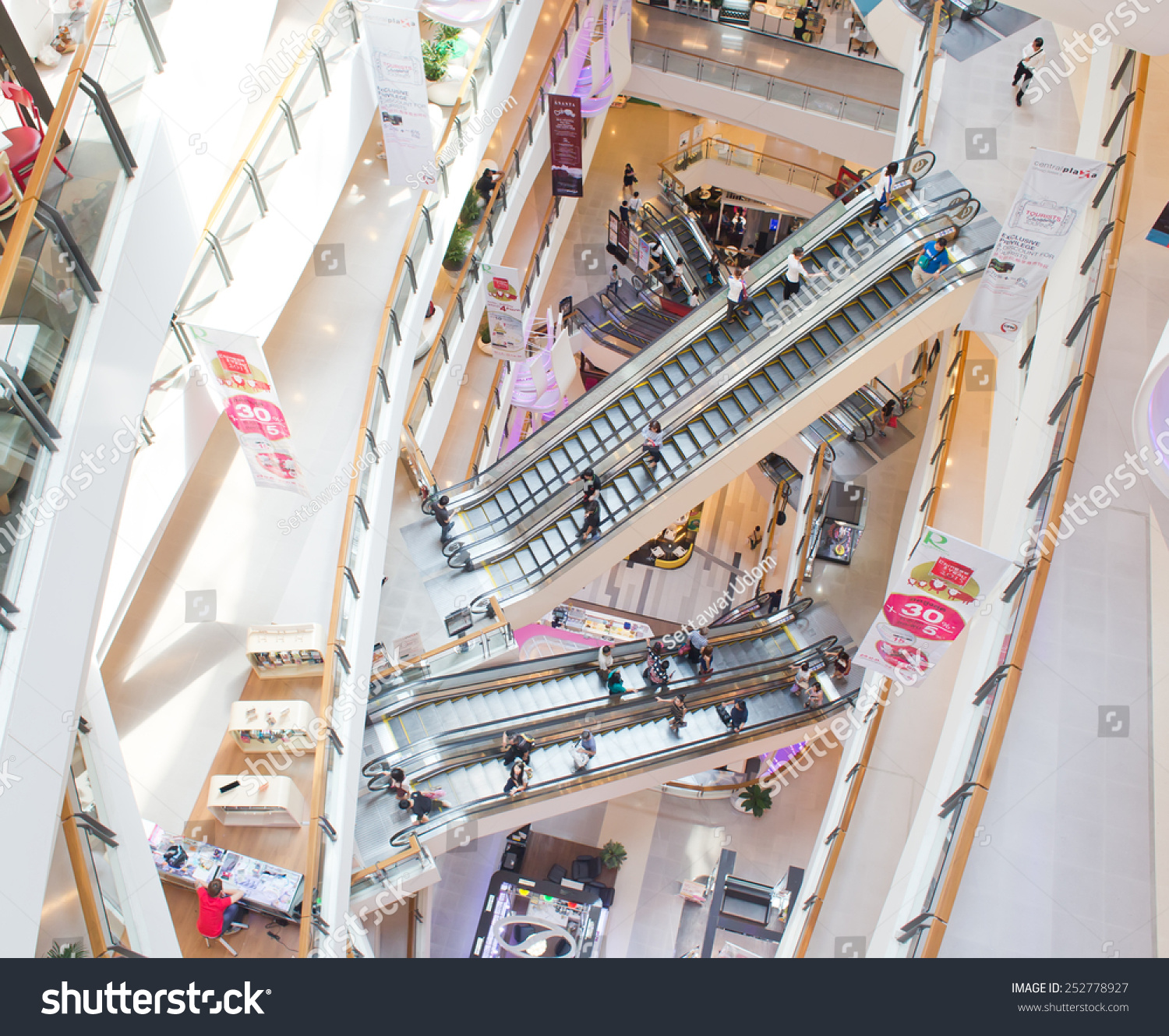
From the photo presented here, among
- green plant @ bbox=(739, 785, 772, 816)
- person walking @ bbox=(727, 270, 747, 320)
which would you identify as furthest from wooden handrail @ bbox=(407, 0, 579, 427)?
green plant @ bbox=(739, 785, 772, 816)

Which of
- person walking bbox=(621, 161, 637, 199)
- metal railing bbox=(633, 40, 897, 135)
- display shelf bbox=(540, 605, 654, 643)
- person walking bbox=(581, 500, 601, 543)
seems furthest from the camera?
person walking bbox=(621, 161, 637, 199)

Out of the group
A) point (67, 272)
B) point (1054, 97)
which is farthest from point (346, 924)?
point (1054, 97)

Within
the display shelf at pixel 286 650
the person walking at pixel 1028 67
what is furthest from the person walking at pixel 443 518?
the person walking at pixel 1028 67

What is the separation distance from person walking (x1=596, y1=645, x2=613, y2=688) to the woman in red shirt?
21.3 feet

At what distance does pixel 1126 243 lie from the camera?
934 centimetres

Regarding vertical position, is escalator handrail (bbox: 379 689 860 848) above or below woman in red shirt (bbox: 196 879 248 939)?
above

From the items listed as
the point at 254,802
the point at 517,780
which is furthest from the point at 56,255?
the point at 517,780

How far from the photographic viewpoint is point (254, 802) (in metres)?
8.84

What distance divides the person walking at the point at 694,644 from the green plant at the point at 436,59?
32.0 ft

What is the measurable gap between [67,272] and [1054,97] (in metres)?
13.9

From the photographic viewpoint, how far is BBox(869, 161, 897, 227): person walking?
1299cm

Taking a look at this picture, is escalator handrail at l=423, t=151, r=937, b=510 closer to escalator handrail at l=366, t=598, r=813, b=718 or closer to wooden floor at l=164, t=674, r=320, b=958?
escalator handrail at l=366, t=598, r=813, b=718

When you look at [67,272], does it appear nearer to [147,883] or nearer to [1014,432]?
[147,883]

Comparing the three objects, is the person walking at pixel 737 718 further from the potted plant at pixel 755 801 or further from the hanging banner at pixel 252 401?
the hanging banner at pixel 252 401
